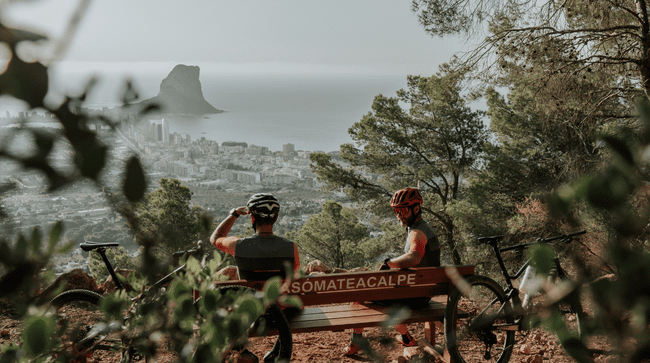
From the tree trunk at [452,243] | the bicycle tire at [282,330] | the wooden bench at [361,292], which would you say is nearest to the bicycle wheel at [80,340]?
the bicycle tire at [282,330]

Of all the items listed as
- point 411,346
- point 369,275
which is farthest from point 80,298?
point 411,346

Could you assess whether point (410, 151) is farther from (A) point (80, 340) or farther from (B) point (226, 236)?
(A) point (80, 340)

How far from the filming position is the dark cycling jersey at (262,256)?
9.87ft

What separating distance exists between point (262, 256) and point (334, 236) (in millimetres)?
16030

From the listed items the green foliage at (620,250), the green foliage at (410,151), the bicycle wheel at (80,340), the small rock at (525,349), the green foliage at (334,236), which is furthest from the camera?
the green foliage at (334,236)

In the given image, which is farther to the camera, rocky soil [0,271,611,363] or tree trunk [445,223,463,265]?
tree trunk [445,223,463,265]

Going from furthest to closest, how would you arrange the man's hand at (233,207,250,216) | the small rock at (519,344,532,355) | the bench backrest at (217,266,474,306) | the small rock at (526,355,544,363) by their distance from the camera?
1. the small rock at (519,344,532,355)
2. the small rock at (526,355,544,363)
3. the man's hand at (233,207,250,216)
4. the bench backrest at (217,266,474,306)

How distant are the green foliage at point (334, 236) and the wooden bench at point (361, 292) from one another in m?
13.5

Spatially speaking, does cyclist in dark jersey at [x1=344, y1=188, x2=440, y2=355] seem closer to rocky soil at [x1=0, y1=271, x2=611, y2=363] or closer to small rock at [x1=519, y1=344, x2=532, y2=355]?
rocky soil at [x1=0, y1=271, x2=611, y2=363]

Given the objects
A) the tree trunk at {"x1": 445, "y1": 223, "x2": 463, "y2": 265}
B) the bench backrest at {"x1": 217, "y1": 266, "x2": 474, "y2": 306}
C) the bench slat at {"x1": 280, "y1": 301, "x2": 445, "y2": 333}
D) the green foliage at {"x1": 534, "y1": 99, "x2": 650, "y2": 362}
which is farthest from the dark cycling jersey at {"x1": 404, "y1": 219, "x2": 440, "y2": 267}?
the tree trunk at {"x1": 445, "y1": 223, "x2": 463, "y2": 265}

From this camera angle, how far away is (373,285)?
3.09 m

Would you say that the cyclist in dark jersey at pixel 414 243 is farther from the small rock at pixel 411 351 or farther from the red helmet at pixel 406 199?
the small rock at pixel 411 351

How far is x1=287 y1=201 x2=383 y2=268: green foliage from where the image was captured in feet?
58.2

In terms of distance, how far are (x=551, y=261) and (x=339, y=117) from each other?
7990 centimetres
